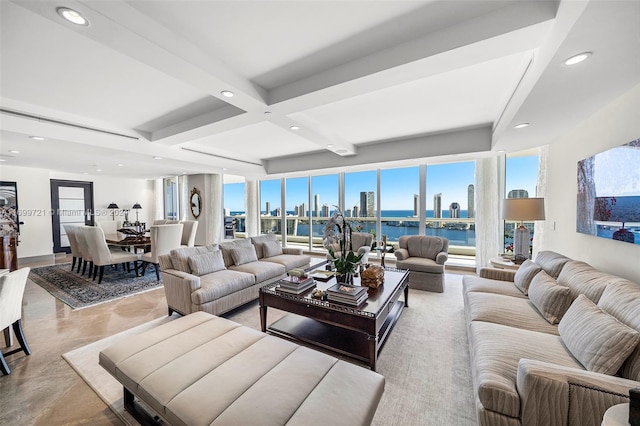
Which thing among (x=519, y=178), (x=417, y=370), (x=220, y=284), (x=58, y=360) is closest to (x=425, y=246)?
(x=519, y=178)

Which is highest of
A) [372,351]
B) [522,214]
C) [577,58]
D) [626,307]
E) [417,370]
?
[577,58]

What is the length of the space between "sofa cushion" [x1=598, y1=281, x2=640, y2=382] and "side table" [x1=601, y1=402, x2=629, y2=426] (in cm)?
41

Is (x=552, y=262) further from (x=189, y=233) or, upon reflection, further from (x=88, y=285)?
(x=88, y=285)

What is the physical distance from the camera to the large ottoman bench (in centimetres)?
110

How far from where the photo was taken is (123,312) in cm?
319

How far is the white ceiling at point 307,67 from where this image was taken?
1517 millimetres

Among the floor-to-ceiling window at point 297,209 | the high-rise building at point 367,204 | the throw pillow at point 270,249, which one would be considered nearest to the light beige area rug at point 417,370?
the throw pillow at point 270,249

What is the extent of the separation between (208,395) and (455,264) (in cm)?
538

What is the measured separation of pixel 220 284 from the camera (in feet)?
9.50

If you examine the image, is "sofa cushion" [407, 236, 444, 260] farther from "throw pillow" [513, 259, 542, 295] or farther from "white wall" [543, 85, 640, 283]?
"throw pillow" [513, 259, 542, 295]

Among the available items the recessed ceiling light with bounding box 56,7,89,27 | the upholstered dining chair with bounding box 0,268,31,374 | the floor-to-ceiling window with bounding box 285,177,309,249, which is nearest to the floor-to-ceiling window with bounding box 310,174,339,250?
the floor-to-ceiling window with bounding box 285,177,309,249

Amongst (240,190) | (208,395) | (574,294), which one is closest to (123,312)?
(208,395)

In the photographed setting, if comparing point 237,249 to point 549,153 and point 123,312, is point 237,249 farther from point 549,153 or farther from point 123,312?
point 549,153

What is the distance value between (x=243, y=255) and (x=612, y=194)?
163 inches
